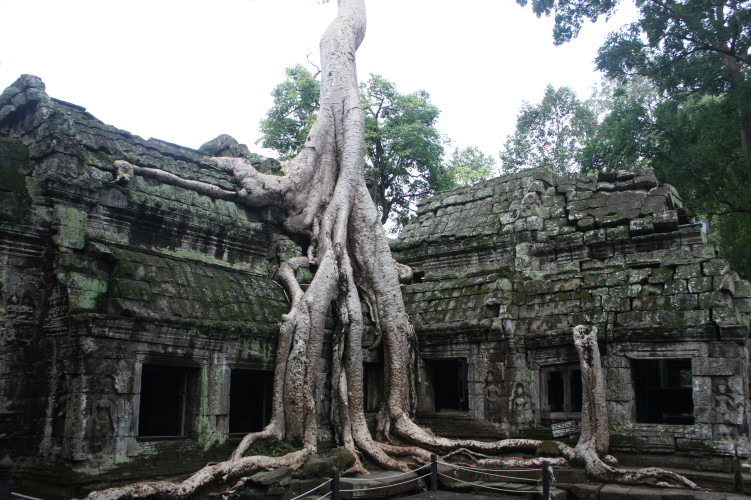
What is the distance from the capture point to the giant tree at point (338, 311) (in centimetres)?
786

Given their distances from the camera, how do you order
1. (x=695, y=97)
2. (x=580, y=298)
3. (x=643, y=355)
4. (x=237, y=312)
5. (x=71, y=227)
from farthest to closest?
(x=695, y=97) → (x=580, y=298) → (x=237, y=312) → (x=643, y=355) → (x=71, y=227)

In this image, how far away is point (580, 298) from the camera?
8.91m

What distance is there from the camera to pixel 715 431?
7.47 meters

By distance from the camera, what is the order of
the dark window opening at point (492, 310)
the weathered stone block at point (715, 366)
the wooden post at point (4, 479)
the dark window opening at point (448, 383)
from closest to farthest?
the wooden post at point (4, 479) → the weathered stone block at point (715, 366) → the dark window opening at point (492, 310) → the dark window opening at point (448, 383)

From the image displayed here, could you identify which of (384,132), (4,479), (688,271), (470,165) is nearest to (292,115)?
(384,132)

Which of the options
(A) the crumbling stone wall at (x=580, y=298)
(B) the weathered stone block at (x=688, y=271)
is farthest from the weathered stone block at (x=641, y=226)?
(B) the weathered stone block at (x=688, y=271)

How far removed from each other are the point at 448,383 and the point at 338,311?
3.33 metres

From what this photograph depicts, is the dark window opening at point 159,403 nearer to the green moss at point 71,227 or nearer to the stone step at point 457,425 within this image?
the green moss at point 71,227

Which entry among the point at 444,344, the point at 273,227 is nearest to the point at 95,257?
the point at 273,227

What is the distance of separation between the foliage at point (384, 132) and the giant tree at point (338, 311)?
10.4m

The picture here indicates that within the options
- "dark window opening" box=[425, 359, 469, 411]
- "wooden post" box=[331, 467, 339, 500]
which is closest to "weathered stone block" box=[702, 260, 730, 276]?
"dark window opening" box=[425, 359, 469, 411]

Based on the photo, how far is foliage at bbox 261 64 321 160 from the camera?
22359 millimetres

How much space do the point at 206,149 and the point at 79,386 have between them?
489 centimetres

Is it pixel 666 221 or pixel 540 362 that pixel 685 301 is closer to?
pixel 666 221
